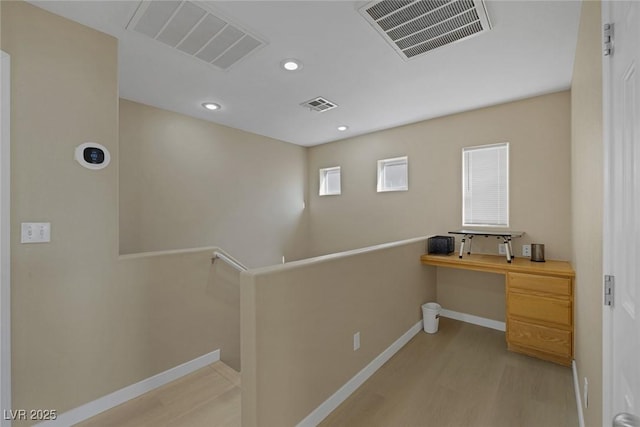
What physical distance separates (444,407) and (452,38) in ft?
8.90

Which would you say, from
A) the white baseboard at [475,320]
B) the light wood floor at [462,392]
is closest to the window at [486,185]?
the white baseboard at [475,320]

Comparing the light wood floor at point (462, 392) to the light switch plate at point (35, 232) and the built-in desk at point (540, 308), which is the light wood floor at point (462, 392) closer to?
the built-in desk at point (540, 308)

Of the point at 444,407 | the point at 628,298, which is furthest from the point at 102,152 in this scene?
the point at 444,407

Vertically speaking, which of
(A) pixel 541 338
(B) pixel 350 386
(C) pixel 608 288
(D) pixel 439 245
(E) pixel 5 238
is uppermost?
(E) pixel 5 238

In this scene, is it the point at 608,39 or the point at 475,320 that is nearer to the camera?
the point at 608,39

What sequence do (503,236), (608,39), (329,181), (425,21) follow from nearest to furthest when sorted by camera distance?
(608,39) → (425,21) → (503,236) → (329,181)

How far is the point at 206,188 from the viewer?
3812 millimetres

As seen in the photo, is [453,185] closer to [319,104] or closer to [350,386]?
[319,104]

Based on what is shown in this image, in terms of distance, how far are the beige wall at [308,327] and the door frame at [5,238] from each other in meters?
1.45

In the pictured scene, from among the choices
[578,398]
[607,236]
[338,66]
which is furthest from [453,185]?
[607,236]

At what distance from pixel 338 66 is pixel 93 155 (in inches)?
82.1

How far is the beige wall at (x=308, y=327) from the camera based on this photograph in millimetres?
1464

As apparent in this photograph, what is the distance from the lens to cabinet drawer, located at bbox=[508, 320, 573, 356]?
2.37 m

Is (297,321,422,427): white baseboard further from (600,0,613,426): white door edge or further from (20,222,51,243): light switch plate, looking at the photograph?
(20,222,51,243): light switch plate
